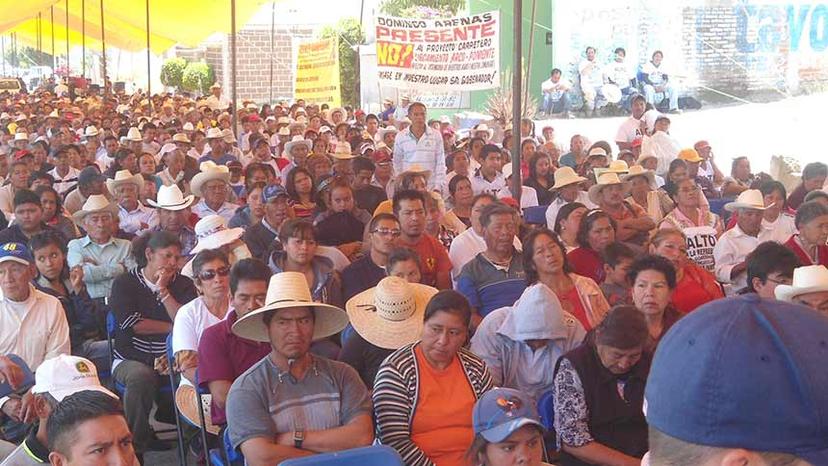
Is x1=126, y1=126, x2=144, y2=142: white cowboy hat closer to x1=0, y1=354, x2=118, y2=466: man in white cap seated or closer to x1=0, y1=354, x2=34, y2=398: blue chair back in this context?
x1=0, y1=354, x2=34, y2=398: blue chair back

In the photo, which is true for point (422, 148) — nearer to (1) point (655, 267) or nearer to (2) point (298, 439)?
(1) point (655, 267)

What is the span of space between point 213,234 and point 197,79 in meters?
38.8

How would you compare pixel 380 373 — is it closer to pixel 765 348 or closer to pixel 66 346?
pixel 66 346

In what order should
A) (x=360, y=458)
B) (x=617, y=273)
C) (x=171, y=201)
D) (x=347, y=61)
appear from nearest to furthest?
(x=360, y=458)
(x=617, y=273)
(x=171, y=201)
(x=347, y=61)

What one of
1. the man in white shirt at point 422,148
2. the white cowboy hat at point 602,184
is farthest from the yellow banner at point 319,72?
the white cowboy hat at point 602,184

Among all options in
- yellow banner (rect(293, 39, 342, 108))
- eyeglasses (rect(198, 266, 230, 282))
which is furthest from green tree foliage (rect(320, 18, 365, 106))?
eyeglasses (rect(198, 266, 230, 282))

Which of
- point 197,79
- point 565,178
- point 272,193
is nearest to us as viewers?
point 272,193

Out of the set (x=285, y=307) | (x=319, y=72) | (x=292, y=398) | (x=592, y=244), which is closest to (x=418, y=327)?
(x=285, y=307)

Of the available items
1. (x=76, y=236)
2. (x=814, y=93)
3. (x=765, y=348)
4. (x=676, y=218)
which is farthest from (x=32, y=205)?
(x=814, y=93)

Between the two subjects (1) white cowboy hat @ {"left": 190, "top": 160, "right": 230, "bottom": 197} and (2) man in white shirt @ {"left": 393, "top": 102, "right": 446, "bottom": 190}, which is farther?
(2) man in white shirt @ {"left": 393, "top": 102, "right": 446, "bottom": 190}

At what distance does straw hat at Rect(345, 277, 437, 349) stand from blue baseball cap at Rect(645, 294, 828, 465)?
3.78 m

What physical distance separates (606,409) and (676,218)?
4330 millimetres

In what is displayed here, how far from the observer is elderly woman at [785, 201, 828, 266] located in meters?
6.55

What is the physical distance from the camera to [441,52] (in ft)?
39.5
